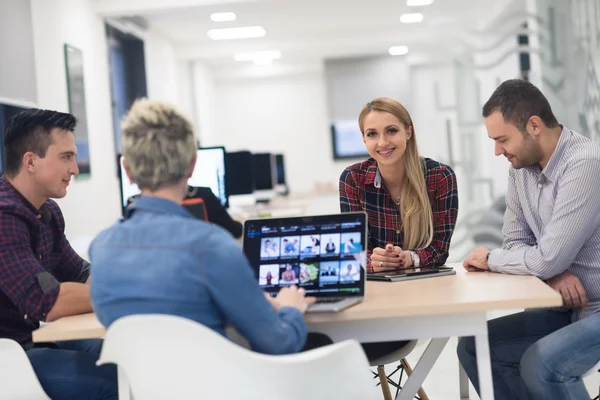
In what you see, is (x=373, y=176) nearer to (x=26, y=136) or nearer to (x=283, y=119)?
(x=26, y=136)

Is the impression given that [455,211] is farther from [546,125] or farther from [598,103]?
[598,103]

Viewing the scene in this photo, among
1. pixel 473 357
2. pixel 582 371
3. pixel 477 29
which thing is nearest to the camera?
pixel 582 371

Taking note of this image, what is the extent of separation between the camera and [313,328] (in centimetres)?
189

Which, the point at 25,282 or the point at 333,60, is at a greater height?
the point at 333,60

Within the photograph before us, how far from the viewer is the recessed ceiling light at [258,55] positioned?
11448 millimetres

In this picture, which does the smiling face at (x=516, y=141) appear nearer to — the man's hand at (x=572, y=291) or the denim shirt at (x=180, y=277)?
the man's hand at (x=572, y=291)

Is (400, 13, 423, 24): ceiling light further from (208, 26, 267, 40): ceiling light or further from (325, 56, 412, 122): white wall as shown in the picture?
(325, 56, 412, 122): white wall

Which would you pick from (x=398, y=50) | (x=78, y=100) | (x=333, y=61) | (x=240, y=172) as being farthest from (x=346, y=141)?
(x=240, y=172)

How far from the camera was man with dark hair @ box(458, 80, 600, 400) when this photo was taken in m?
2.02

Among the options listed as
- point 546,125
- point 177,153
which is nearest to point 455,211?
point 546,125

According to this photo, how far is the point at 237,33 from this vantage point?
10.1 m

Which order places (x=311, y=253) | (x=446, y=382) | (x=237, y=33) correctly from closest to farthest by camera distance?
(x=311, y=253) → (x=446, y=382) → (x=237, y=33)

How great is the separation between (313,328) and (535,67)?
4.38 meters

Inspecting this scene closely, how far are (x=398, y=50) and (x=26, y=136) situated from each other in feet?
34.7
